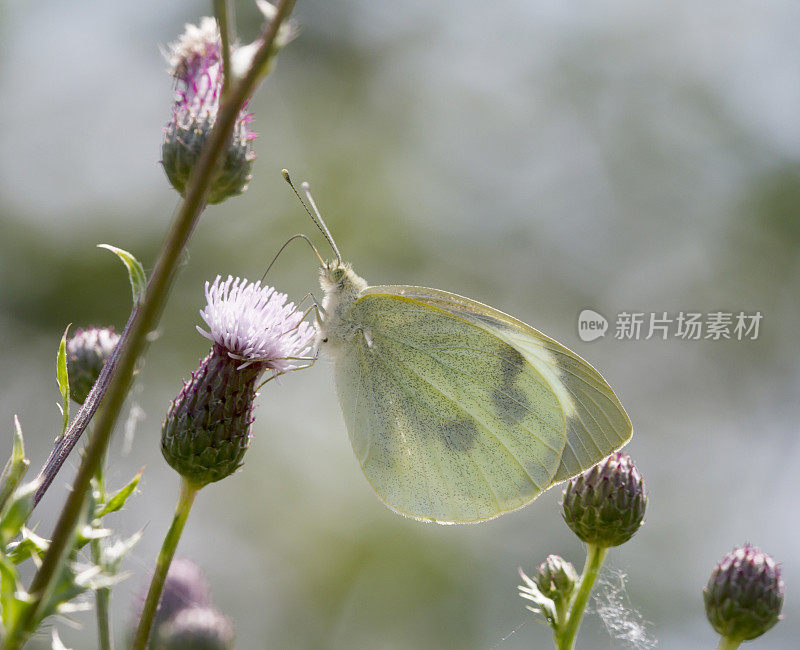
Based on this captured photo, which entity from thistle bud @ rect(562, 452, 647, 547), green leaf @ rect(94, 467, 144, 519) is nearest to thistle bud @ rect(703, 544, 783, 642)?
thistle bud @ rect(562, 452, 647, 547)

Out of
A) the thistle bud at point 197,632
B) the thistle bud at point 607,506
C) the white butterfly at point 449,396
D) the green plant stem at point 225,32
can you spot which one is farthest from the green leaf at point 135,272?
the white butterfly at point 449,396

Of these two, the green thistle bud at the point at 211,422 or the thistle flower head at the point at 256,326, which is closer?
the green thistle bud at the point at 211,422

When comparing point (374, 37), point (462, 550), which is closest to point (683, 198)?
point (374, 37)

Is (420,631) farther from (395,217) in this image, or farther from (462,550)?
(395,217)

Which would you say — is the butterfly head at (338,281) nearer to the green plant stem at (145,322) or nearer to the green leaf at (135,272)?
the green leaf at (135,272)

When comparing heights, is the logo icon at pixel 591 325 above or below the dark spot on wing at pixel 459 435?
above

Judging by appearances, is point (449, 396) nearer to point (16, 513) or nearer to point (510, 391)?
point (510, 391)

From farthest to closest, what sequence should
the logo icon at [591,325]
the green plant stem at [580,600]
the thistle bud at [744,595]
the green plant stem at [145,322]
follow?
the logo icon at [591,325] → the thistle bud at [744,595] → the green plant stem at [580,600] → the green plant stem at [145,322]
